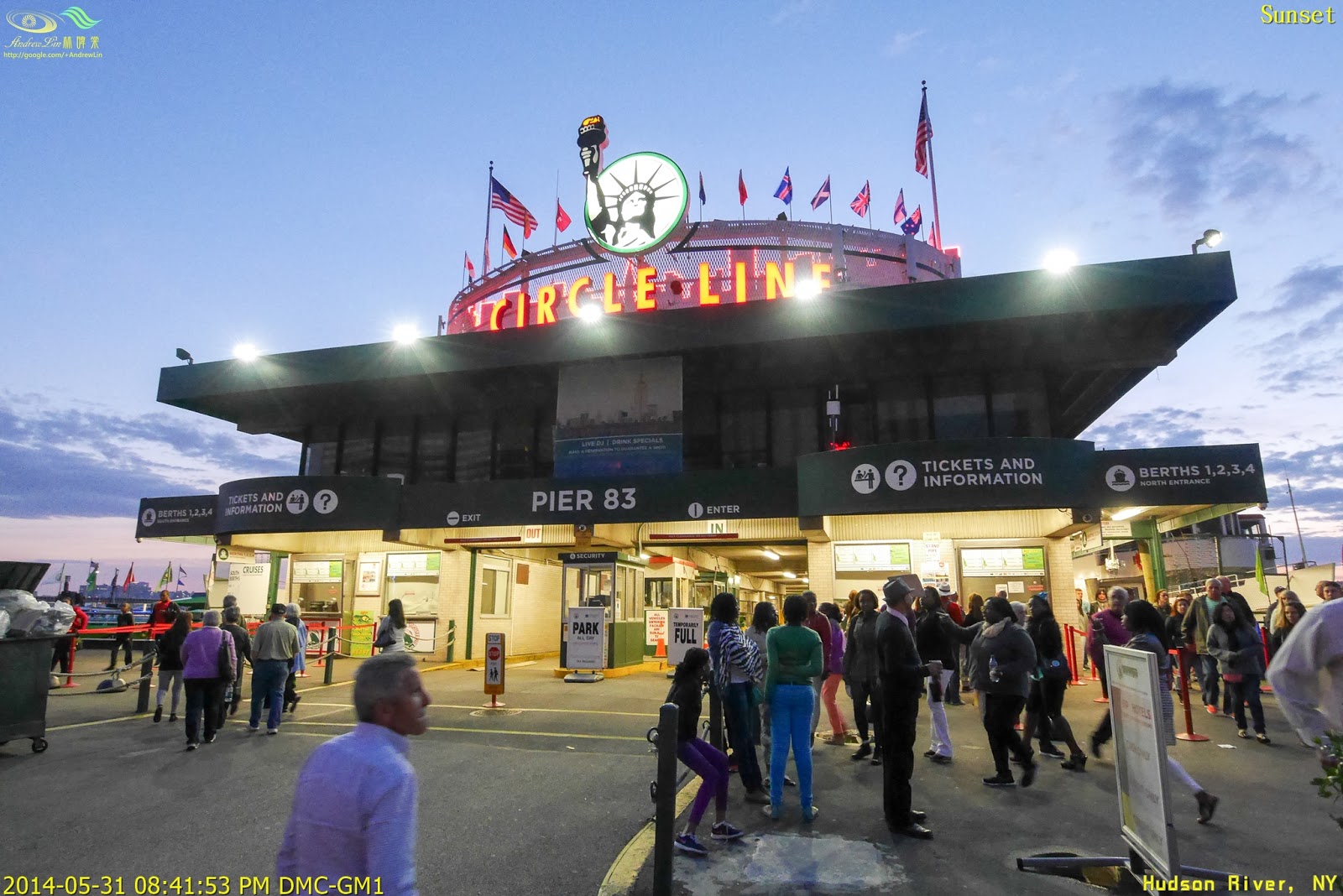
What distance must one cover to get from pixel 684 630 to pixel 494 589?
7926 mm

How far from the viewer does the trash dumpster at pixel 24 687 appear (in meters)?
8.58

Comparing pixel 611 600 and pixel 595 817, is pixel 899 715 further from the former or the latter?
pixel 611 600

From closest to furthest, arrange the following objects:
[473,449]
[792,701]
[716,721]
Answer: [792,701] < [716,721] < [473,449]

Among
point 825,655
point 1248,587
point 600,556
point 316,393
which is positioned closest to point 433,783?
point 825,655

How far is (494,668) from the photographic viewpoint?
12.2 meters

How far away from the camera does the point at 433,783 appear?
23.7 feet

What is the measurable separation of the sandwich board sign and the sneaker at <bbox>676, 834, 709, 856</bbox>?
2.78m

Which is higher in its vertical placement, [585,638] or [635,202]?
[635,202]

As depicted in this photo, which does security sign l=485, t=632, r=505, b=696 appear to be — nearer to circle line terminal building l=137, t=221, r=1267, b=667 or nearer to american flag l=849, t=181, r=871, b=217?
circle line terminal building l=137, t=221, r=1267, b=667

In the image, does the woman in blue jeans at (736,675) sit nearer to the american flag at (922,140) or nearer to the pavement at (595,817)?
the pavement at (595,817)

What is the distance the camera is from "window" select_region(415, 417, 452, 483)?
23.7m

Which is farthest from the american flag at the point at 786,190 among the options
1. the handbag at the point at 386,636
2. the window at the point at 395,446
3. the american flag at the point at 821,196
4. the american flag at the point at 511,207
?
the handbag at the point at 386,636

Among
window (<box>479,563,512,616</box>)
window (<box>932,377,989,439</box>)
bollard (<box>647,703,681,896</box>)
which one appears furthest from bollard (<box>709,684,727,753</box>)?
window (<box>479,563,512,616</box>)

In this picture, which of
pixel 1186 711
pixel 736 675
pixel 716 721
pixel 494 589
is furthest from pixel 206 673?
pixel 494 589
